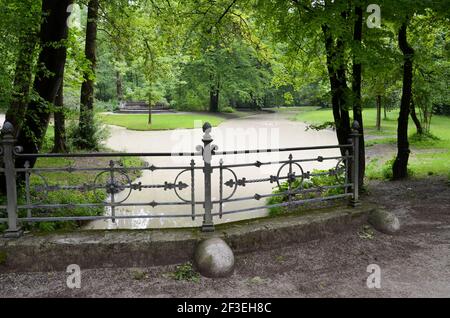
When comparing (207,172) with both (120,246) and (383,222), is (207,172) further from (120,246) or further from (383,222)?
(383,222)

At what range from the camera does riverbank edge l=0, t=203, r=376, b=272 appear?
477 centimetres

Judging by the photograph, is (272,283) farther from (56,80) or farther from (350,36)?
(56,80)

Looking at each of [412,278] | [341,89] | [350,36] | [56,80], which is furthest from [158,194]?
[412,278]

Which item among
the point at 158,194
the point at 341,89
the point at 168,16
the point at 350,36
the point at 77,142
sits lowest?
the point at 158,194

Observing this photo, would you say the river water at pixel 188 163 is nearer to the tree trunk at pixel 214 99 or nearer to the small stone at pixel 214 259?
the small stone at pixel 214 259

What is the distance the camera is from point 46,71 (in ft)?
20.8

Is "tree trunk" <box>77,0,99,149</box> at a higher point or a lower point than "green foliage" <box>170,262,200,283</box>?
higher

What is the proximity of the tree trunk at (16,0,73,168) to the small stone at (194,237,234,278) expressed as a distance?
12.2ft

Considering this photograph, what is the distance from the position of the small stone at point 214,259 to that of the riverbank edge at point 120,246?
0.22 metres

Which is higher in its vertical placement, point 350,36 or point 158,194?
point 350,36

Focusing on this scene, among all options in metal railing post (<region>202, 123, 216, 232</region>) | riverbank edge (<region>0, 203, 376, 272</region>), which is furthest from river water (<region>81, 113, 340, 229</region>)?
metal railing post (<region>202, 123, 216, 232</region>)

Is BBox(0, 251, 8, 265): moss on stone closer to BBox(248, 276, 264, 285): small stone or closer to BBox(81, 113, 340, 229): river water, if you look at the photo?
BBox(81, 113, 340, 229): river water
